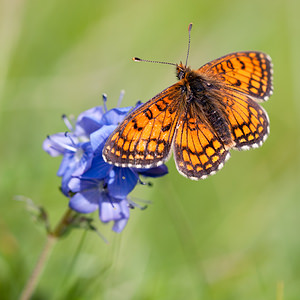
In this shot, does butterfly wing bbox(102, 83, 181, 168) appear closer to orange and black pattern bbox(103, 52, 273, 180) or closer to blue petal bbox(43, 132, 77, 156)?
orange and black pattern bbox(103, 52, 273, 180)

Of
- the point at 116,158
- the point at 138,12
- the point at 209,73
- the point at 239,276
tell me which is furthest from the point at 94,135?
the point at 138,12

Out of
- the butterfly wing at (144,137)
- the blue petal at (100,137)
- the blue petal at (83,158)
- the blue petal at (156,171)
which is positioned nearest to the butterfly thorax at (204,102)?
the butterfly wing at (144,137)

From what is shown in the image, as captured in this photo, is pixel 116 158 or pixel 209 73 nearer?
pixel 116 158

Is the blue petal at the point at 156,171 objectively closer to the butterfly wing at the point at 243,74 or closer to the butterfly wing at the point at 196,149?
the butterfly wing at the point at 196,149

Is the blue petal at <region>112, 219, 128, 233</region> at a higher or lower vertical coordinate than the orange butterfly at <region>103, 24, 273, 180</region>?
lower

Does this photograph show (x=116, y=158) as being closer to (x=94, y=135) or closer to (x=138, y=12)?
(x=94, y=135)

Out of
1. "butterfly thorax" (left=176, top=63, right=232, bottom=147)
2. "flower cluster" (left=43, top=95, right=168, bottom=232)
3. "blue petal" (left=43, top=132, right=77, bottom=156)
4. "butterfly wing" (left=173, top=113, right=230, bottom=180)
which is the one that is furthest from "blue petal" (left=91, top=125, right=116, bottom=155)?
"butterfly thorax" (left=176, top=63, right=232, bottom=147)
